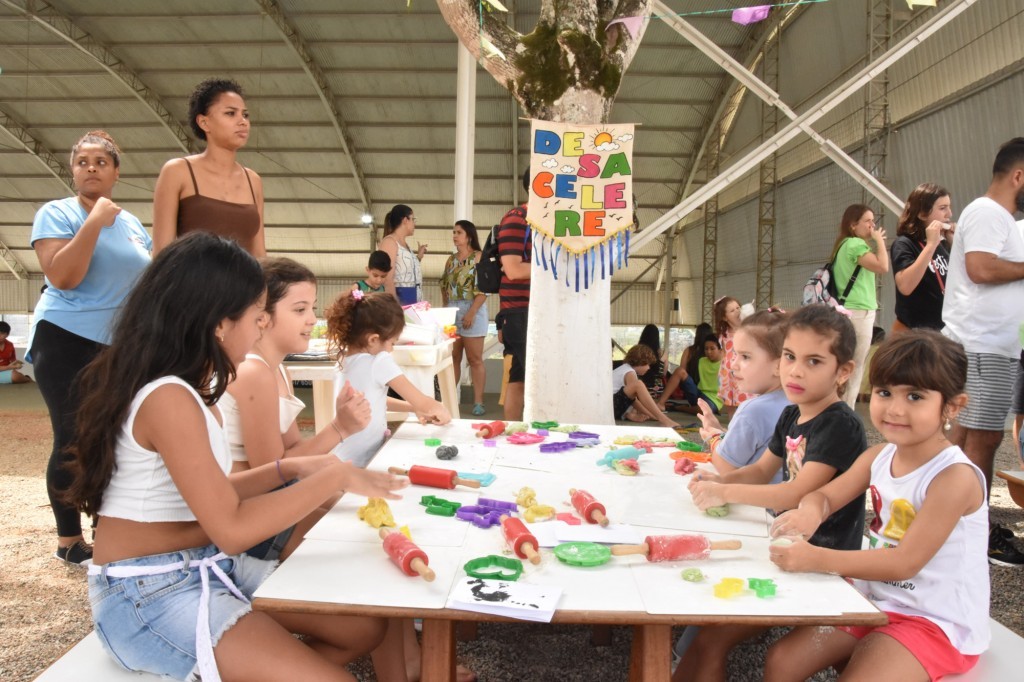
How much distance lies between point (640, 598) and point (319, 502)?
0.71 metres

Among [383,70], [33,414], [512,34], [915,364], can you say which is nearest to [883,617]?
[915,364]

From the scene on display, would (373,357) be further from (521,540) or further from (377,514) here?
(521,540)

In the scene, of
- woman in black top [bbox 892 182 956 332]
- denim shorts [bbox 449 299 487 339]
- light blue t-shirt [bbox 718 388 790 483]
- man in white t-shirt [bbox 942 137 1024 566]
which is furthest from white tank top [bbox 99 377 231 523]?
denim shorts [bbox 449 299 487 339]

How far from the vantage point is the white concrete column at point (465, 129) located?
307 inches

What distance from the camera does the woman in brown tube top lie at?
110 inches

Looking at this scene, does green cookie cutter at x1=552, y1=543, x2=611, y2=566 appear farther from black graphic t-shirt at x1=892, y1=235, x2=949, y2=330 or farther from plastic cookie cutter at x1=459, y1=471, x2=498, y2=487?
black graphic t-shirt at x1=892, y1=235, x2=949, y2=330

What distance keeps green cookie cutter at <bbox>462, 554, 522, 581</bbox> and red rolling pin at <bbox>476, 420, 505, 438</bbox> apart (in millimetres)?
1252

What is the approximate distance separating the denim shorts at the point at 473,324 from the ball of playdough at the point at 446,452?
175 inches

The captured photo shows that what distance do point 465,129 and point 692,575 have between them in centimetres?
702

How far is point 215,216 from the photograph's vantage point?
287cm

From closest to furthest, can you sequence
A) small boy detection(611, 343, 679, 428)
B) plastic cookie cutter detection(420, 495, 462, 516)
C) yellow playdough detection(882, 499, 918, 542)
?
Answer: 1. yellow playdough detection(882, 499, 918, 542)
2. plastic cookie cutter detection(420, 495, 462, 516)
3. small boy detection(611, 343, 679, 428)

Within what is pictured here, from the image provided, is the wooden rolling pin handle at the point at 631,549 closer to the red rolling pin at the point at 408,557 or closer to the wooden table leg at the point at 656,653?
the wooden table leg at the point at 656,653

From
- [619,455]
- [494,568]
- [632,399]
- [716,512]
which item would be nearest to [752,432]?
[619,455]

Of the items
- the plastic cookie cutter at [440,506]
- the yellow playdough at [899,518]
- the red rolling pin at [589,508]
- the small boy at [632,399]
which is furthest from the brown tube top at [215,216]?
the small boy at [632,399]
